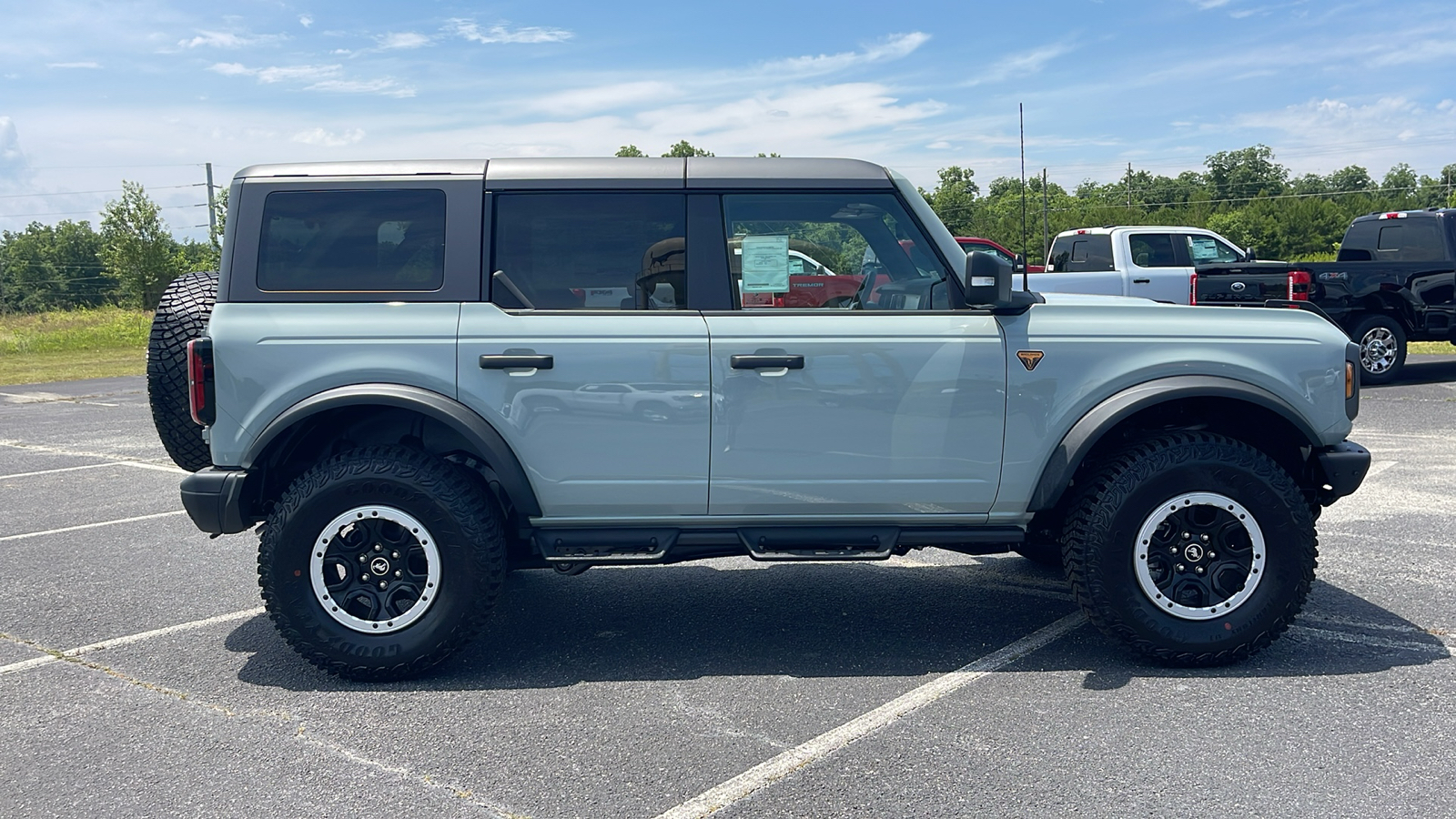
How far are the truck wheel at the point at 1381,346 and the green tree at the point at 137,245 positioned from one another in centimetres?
4413

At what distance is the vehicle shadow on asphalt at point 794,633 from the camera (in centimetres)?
446

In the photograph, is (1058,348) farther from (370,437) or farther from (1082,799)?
(370,437)

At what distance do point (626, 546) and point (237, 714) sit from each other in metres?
1.55

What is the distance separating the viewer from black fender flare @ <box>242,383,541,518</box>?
14.1ft

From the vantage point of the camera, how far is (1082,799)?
326cm

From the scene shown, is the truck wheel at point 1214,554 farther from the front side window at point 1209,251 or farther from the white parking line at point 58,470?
the front side window at point 1209,251

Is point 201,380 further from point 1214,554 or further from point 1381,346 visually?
point 1381,346

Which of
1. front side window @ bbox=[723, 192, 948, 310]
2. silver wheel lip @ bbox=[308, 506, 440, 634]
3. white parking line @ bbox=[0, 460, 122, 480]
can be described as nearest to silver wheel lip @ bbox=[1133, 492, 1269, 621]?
front side window @ bbox=[723, 192, 948, 310]

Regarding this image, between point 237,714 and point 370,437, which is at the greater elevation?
point 370,437

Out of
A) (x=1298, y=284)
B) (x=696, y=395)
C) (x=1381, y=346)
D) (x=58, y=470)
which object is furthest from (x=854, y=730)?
(x=1381, y=346)

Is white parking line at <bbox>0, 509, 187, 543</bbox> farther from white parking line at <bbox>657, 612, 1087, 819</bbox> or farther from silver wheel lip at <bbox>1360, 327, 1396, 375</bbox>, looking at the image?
silver wheel lip at <bbox>1360, 327, 1396, 375</bbox>

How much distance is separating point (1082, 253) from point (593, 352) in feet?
45.4

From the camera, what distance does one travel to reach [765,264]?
4527 millimetres

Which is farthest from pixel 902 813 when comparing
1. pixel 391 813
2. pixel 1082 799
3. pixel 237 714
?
pixel 237 714
